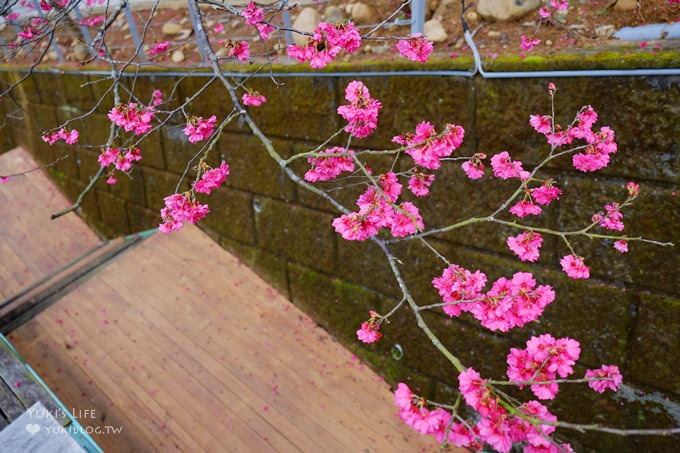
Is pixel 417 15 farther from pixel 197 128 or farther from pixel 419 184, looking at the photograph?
pixel 197 128

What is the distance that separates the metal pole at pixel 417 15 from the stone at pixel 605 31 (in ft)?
2.87

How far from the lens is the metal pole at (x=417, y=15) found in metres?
2.54

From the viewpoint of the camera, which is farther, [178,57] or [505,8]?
[178,57]

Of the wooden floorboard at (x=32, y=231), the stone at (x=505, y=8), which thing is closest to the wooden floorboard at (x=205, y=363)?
the wooden floorboard at (x=32, y=231)

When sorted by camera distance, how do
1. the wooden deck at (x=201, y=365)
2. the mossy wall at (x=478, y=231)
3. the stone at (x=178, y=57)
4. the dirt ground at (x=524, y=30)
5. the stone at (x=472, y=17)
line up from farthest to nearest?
1. the stone at (x=178, y=57)
2. the wooden deck at (x=201, y=365)
3. the stone at (x=472, y=17)
4. the dirt ground at (x=524, y=30)
5. the mossy wall at (x=478, y=231)

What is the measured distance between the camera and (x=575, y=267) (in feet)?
6.76

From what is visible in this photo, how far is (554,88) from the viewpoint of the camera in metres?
2.03

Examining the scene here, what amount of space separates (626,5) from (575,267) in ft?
4.54

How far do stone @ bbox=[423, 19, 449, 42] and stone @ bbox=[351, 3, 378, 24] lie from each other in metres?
0.46

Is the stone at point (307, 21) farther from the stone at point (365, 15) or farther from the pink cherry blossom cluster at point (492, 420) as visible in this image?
the pink cherry blossom cluster at point (492, 420)

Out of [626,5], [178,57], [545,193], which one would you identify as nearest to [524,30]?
[626,5]

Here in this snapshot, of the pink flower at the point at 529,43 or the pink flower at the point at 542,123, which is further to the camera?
the pink flower at the point at 529,43

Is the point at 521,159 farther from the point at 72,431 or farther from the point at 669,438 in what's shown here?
the point at 72,431

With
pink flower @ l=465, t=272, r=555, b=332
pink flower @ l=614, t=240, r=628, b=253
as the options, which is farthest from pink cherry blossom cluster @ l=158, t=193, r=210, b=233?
pink flower @ l=614, t=240, r=628, b=253
